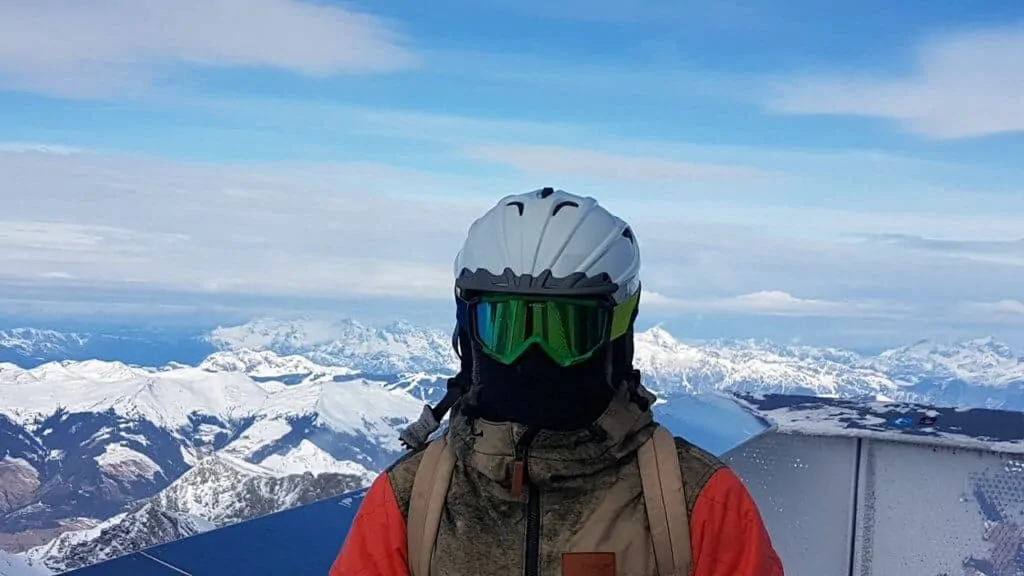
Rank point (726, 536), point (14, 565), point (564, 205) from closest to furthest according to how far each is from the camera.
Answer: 1. point (726, 536)
2. point (564, 205)
3. point (14, 565)

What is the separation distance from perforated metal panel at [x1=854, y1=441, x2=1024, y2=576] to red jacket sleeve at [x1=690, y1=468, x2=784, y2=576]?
3.51 metres

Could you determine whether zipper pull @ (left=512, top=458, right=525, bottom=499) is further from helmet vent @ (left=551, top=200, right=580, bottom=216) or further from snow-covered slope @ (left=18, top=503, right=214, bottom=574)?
snow-covered slope @ (left=18, top=503, right=214, bottom=574)

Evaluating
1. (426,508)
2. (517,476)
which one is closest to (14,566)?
(426,508)

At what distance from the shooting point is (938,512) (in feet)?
18.5

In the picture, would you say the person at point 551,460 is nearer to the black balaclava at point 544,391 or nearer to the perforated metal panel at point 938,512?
the black balaclava at point 544,391

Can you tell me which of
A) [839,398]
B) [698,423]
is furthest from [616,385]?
[839,398]

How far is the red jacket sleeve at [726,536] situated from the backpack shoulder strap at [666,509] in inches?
1.3

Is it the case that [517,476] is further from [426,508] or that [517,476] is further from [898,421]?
[898,421]

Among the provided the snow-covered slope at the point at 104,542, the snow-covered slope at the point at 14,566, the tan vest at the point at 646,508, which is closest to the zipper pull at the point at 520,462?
the tan vest at the point at 646,508

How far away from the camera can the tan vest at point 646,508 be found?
8.16ft

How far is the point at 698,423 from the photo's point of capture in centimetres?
582

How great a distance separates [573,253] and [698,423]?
3.38m

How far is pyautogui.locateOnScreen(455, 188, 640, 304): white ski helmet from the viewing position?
2.67 m

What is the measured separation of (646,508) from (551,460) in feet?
0.88
